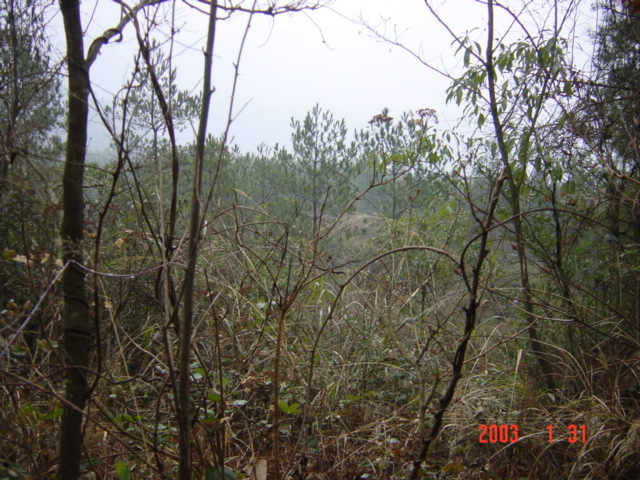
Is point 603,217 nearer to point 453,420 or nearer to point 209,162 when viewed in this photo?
point 453,420

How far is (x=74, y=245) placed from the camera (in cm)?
113

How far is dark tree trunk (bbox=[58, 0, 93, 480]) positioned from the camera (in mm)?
1153
